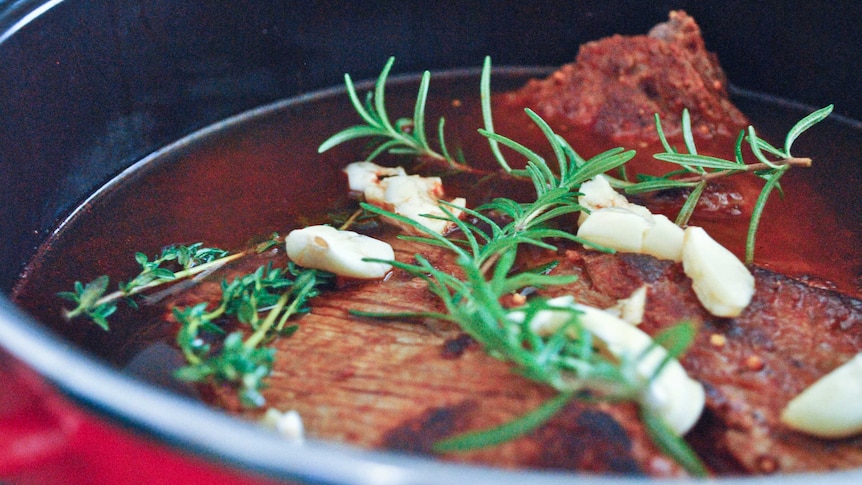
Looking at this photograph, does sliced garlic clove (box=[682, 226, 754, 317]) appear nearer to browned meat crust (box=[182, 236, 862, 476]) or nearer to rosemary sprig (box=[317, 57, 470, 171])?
browned meat crust (box=[182, 236, 862, 476])

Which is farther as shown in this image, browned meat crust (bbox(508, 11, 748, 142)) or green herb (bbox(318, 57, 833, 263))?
browned meat crust (bbox(508, 11, 748, 142))

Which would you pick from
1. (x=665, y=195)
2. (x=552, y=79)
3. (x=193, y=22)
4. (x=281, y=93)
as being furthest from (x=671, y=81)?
(x=193, y=22)

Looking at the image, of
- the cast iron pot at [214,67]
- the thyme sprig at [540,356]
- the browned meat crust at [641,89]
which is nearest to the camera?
the cast iron pot at [214,67]

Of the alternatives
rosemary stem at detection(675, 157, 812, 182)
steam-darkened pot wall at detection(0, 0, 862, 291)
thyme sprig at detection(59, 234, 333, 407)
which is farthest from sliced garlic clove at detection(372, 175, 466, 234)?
steam-darkened pot wall at detection(0, 0, 862, 291)

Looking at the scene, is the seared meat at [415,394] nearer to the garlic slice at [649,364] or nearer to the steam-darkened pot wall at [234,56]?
the garlic slice at [649,364]

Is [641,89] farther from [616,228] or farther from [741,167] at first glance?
[616,228]

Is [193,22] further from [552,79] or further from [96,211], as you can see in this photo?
[552,79]

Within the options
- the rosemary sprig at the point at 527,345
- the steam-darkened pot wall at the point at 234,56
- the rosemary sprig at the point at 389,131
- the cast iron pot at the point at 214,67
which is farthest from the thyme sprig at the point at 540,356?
the steam-darkened pot wall at the point at 234,56
